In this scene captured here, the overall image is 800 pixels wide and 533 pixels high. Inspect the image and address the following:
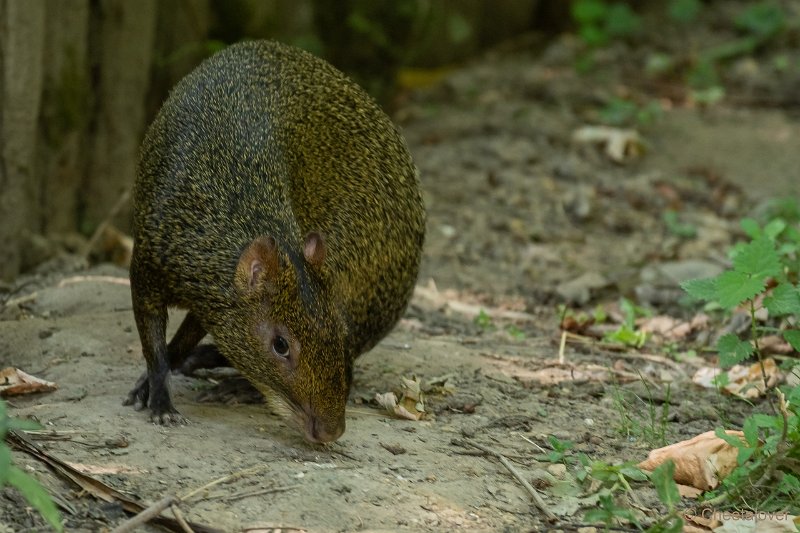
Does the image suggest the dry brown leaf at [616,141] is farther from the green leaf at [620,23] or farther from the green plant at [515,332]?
the green plant at [515,332]

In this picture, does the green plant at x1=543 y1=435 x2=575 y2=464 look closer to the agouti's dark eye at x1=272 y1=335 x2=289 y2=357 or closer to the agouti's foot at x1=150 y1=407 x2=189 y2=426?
the agouti's dark eye at x1=272 y1=335 x2=289 y2=357

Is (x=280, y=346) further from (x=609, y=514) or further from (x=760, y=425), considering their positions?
(x=760, y=425)

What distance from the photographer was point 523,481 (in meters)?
3.62

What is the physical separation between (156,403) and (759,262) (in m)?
2.11

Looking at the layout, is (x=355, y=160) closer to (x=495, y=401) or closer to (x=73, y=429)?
(x=495, y=401)

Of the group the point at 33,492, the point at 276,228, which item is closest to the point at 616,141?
the point at 276,228

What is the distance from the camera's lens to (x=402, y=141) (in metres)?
5.08

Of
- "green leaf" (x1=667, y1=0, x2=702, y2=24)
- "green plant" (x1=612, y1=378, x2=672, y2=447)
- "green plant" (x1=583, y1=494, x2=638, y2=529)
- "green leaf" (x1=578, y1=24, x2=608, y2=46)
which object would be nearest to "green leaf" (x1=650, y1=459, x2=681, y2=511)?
"green plant" (x1=583, y1=494, x2=638, y2=529)

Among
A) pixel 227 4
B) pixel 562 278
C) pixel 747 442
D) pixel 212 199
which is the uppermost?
pixel 227 4

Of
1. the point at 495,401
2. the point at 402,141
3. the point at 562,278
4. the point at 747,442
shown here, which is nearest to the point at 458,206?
the point at 562,278

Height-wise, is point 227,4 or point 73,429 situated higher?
point 227,4

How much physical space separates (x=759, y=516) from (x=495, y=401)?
1284mm

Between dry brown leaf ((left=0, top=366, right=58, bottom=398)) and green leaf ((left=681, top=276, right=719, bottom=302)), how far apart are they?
229cm

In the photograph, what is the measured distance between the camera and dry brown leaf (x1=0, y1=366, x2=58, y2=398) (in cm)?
414
